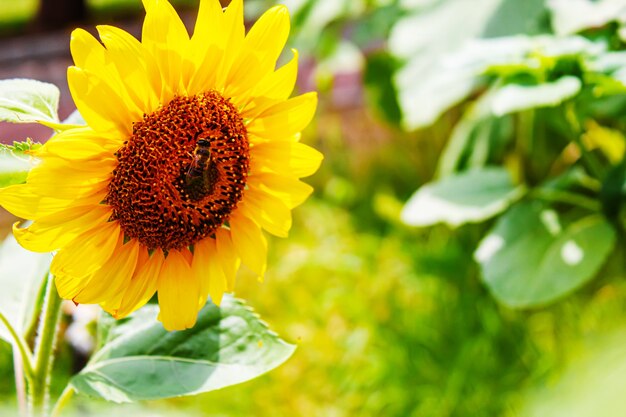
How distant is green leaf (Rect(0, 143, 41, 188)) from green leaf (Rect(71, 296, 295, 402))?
0.42 feet

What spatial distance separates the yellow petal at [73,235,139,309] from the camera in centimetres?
37

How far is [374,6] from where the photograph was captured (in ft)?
4.56

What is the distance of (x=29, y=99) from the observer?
38cm

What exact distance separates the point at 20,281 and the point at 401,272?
103 cm

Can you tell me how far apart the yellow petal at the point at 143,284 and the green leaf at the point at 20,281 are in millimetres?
77

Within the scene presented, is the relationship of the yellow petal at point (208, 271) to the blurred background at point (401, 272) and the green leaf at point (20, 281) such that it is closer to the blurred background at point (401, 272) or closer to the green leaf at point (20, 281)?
the green leaf at point (20, 281)

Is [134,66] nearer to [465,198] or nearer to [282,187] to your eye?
[282,187]

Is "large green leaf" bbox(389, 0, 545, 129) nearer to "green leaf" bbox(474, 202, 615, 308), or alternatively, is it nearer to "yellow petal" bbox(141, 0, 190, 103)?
"green leaf" bbox(474, 202, 615, 308)

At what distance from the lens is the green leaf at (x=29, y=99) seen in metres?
0.36

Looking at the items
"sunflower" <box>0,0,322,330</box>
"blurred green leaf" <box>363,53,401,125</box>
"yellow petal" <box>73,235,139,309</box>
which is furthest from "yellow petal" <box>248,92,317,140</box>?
"blurred green leaf" <box>363,53,401,125</box>

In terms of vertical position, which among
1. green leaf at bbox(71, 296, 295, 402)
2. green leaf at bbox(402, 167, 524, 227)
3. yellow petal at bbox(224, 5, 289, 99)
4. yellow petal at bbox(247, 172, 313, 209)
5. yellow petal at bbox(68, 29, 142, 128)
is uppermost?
green leaf at bbox(402, 167, 524, 227)

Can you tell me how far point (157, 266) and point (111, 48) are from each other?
0.12 m

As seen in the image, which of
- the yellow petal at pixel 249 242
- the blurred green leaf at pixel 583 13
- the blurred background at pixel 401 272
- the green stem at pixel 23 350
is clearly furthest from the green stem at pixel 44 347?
the blurred green leaf at pixel 583 13

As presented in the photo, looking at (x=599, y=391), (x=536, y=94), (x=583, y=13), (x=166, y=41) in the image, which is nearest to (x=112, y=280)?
(x=166, y=41)
